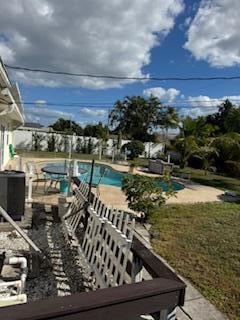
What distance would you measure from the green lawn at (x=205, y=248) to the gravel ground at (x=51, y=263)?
1.45 metres

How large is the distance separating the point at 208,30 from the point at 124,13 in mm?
3927

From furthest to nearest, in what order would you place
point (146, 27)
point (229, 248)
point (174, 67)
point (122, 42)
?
point (174, 67), point (122, 42), point (146, 27), point (229, 248)

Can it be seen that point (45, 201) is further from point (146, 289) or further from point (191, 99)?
point (191, 99)

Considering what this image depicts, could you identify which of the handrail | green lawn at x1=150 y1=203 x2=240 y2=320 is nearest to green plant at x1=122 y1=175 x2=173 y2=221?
green lawn at x1=150 y1=203 x2=240 y2=320

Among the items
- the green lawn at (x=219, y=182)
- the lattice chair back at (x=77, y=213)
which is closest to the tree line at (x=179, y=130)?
the green lawn at (x=219, y=182)

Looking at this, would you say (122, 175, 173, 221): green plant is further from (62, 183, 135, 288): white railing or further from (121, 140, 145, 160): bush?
(121, 140, 145, 160): bush

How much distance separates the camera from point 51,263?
4.48 metres

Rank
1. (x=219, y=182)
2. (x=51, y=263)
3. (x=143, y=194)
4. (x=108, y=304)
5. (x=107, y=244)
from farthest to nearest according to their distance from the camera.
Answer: (x=219, y=182) < (x=143, y=194) < (x=51, y=263) < (x=107, y=244) < (x=108, y=304)

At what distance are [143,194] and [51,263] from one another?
9.92 ft

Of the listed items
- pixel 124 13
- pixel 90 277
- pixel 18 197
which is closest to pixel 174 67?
pixel 124 13

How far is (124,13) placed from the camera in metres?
9.74

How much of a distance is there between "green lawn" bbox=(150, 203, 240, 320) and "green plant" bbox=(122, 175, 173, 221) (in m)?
0.40

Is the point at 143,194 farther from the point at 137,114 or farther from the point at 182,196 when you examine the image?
the point at 137,114

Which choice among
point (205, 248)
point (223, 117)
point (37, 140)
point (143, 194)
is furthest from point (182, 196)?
point (37, 140)
